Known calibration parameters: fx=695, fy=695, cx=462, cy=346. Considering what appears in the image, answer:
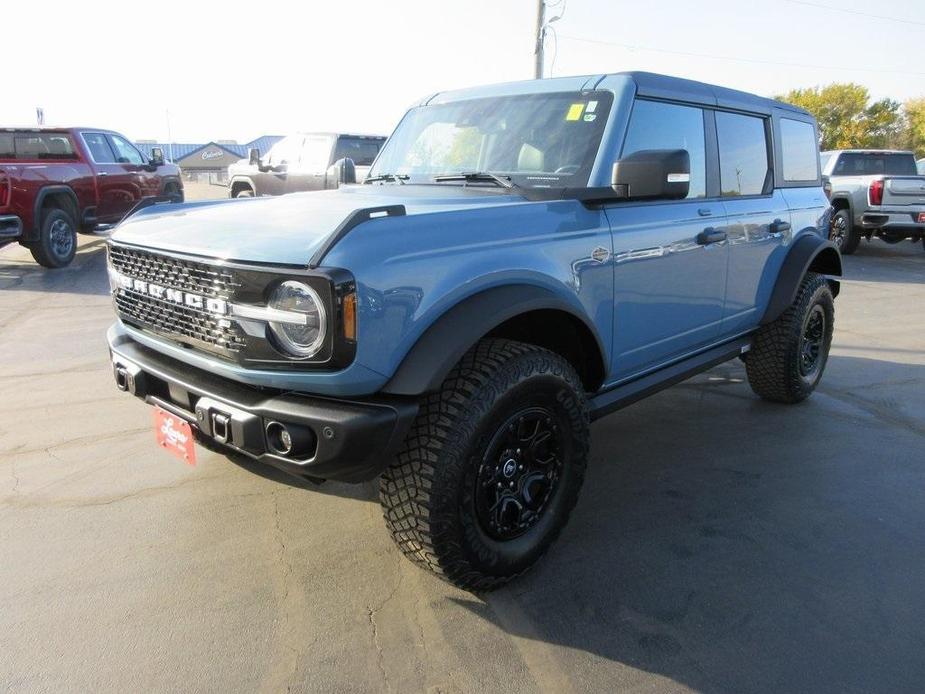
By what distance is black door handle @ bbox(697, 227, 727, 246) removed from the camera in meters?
3.41

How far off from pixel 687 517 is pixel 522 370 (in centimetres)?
128

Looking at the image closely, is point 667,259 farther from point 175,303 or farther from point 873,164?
point 873,164

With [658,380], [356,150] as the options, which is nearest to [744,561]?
[658,380]

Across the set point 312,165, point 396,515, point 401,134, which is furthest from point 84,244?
point 396,515

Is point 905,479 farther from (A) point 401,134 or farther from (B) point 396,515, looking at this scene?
(A) point 401,134

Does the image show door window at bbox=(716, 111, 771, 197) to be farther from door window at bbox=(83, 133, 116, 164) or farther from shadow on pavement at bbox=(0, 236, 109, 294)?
door window at bbox=(83, 133, 116, 164)

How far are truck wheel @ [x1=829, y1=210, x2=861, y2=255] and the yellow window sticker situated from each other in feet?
35.6

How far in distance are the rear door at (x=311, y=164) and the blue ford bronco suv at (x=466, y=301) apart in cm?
861

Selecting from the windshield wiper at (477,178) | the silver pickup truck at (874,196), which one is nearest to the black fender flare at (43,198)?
the windshield wiper at (477,178)

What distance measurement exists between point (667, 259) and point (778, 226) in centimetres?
138

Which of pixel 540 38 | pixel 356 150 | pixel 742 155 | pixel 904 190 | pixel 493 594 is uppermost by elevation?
pixel 540 38

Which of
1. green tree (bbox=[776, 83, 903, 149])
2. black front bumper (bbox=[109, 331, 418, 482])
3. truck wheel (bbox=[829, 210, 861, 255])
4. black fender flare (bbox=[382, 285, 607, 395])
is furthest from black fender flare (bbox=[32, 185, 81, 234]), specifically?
green tree (bbox=[776, 83, 903, 149])

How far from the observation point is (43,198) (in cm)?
937

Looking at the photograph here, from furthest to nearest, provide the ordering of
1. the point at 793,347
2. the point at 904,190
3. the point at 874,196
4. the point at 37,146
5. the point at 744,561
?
1. the point at 874,196
2. the point at 904,190
3. the point at 37,146
4. the point at 793,347
5. the point at 744,561
